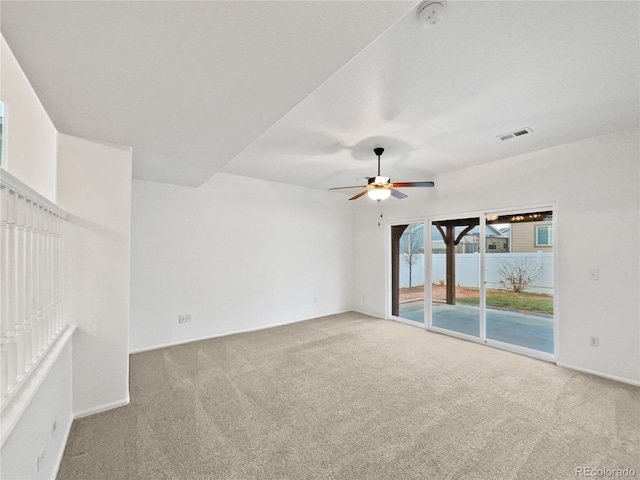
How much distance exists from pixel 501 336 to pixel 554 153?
266 cm

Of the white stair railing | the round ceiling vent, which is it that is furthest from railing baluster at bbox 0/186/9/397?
the round ceiling vent

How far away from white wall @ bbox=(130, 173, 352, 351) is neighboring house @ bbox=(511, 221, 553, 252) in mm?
3257

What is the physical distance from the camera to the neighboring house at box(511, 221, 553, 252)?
3828 mm

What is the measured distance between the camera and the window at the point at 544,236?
380 cm

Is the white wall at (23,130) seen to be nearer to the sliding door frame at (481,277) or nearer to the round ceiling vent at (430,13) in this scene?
the round ceiling vent at (430,13)

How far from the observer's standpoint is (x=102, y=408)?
252cm

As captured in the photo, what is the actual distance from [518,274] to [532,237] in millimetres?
567

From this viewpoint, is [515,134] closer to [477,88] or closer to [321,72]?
[477,88]

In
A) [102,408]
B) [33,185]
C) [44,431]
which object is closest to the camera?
[44,431]

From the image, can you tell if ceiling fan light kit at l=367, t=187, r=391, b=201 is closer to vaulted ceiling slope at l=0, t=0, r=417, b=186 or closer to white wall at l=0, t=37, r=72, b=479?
vaulted ceiling slope at l=0, t=0, r=417, b=186

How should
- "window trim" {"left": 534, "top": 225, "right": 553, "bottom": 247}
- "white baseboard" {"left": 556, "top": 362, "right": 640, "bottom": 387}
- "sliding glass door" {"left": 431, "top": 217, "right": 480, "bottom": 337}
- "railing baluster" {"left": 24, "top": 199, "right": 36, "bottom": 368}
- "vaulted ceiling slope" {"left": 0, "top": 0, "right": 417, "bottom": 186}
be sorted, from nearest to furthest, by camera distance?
"vaulted ceiling slope" {"left": 0, "top": 0, "right": 417, "bottom": 186} < "railing baluster" {"left": 24, "top": 199, "right": 36, "bottom": 368} < "white baseboard" {"left": 556, "top": 362, "right": 640, "bottom": 387} < "window trim" {"left": 534, "top": 225, "right": 553, "bottom": 247} < "sliding glass door" {"left": 431, "top": 217, "right": 480, "bottom": 337}

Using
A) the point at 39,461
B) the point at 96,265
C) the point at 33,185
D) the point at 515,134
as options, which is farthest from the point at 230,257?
the point at 515,134

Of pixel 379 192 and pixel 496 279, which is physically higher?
pixel 379 192

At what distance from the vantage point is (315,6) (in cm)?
112
